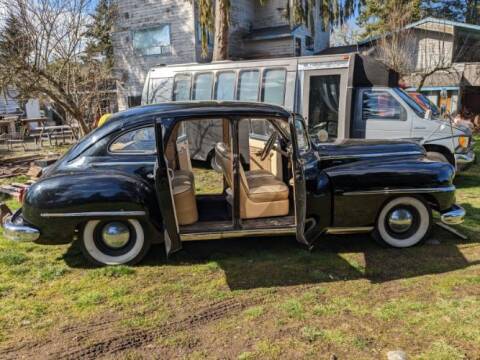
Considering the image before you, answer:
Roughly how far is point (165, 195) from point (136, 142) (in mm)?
865

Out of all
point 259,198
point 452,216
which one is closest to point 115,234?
point 259,198

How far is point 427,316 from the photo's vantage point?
3.50 m

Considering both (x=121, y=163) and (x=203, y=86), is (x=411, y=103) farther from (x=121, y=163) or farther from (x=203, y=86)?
(x=121, y=163)

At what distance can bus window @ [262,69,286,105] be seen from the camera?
30.3ft

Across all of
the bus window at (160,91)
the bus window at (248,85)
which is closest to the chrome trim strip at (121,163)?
the bus window at (248,85)

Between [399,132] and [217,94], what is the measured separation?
4.29m

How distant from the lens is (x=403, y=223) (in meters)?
4.86

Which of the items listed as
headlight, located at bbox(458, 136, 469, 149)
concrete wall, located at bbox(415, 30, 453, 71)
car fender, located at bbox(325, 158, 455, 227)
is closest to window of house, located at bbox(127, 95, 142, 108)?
concrete wall, located at bbox(415, 30, 453, 71)

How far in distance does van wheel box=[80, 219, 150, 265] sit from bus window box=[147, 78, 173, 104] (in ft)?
21.9

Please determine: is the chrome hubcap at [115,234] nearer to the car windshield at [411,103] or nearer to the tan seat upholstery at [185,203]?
the tan seat upholstery at [185,203]

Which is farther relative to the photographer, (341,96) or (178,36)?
(178,36)

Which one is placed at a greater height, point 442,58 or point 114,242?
point 442,58

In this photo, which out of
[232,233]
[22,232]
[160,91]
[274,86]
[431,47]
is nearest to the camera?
[22,232]

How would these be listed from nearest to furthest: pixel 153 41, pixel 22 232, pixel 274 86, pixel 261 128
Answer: pixel 22 232
pixel 261 128
pixel 274 86
pixel 153 41
